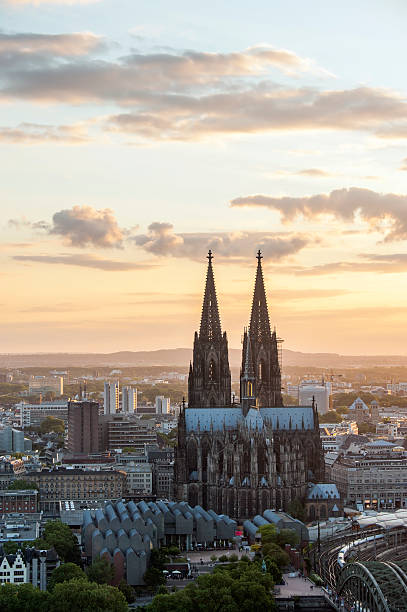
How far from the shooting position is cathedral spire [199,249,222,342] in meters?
156

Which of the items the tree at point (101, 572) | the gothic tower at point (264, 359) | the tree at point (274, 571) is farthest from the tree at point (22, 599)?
the gothic tower at point (264, 359)

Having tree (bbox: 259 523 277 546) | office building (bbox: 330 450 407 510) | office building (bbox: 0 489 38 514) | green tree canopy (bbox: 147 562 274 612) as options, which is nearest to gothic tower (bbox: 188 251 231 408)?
office building (bbox: 0 489 38 514)

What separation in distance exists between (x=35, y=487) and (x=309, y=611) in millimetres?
63088

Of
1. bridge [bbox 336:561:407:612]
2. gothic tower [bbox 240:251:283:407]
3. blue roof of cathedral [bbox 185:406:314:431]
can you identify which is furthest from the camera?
gothic tower [bbox 240:251:283:407]

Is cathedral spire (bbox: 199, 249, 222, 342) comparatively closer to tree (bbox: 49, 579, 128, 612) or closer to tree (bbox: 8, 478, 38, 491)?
tree (bbox: 8, 478, 38, 491)

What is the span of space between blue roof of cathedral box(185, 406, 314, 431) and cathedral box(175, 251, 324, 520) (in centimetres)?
10

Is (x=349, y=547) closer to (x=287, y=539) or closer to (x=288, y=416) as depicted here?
(x=287, y=539)

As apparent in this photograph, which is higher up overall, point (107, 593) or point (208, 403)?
point (208, 403)

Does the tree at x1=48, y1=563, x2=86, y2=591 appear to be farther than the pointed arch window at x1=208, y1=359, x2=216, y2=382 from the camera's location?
No

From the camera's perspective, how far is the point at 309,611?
105m

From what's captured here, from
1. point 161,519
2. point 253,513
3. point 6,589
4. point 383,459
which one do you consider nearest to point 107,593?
point 6,589

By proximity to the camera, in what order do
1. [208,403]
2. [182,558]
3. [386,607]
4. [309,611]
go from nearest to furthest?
[386,607] → [309,611] → [182,558] → [208,403]

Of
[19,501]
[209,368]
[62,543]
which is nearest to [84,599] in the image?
[62,543]

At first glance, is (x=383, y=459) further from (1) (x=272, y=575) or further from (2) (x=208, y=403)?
(1) (x=272, y=575)
